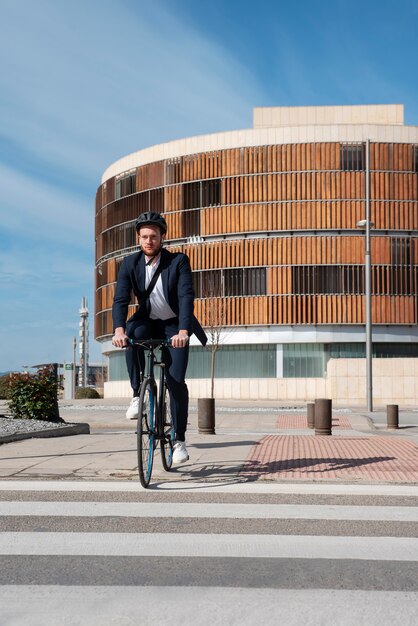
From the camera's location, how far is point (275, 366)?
47.7m

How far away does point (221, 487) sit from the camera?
655cm

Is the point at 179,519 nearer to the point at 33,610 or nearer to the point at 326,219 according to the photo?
the point at 33,610

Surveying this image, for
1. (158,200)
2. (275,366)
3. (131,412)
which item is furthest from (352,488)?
(158,200)

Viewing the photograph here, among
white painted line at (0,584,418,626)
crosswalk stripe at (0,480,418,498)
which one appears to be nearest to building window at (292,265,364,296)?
crosswalk stripe at (0,480,418,498)

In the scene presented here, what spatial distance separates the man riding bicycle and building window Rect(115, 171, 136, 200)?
46730 millimetres

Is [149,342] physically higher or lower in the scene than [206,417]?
higher

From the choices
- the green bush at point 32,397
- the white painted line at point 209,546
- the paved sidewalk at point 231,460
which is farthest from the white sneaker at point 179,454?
the green bush at point 32,397

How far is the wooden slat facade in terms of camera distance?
46656 millimetres

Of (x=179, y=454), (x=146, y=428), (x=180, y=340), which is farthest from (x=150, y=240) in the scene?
(x=179, y=454)

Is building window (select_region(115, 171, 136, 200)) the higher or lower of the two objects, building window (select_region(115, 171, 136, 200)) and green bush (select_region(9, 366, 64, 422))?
the higher

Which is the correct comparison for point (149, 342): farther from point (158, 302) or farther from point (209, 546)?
point (209, 546)

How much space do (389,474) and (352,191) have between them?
1615 inches

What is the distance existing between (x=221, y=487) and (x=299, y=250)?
41217 mm

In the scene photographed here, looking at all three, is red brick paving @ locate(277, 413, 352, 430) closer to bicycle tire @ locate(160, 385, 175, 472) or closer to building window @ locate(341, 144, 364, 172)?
bicycle tire @ locate(160, 385, 175, 472)
